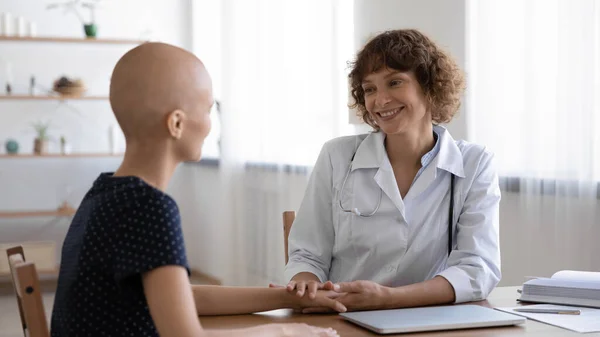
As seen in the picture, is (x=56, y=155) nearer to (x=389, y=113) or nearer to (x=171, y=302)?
(x=389, y=113)

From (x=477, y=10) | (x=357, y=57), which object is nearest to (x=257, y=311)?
(x=357, y=57)

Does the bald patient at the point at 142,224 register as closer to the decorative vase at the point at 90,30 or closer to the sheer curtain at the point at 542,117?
the sheer curtain at the point at 542,117

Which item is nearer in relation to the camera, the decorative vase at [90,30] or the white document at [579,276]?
the white document at [579,276]

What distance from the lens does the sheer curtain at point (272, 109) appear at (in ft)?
15.5

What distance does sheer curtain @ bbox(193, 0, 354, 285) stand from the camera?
15.5 ft

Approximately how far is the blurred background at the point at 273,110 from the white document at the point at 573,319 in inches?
39.0

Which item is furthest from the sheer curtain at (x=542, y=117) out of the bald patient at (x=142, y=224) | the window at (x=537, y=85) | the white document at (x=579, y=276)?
the bald patient at (x=142, y=224)

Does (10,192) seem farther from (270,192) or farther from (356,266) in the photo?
(356,266)

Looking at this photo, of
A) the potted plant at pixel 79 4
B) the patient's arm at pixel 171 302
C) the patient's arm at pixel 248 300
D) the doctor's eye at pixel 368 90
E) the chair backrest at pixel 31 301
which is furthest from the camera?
the potted plant at pixel 79 4

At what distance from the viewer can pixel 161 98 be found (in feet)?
3.78

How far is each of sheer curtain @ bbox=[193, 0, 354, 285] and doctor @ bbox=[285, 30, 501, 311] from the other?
2.28 meters

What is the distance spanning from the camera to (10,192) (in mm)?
6480

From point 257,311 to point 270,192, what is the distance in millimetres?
3692

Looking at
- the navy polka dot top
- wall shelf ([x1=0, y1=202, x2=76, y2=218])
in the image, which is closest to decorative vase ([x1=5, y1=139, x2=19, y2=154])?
wall shelf ([x1=0, y1=202, x2=76, y2=218])
